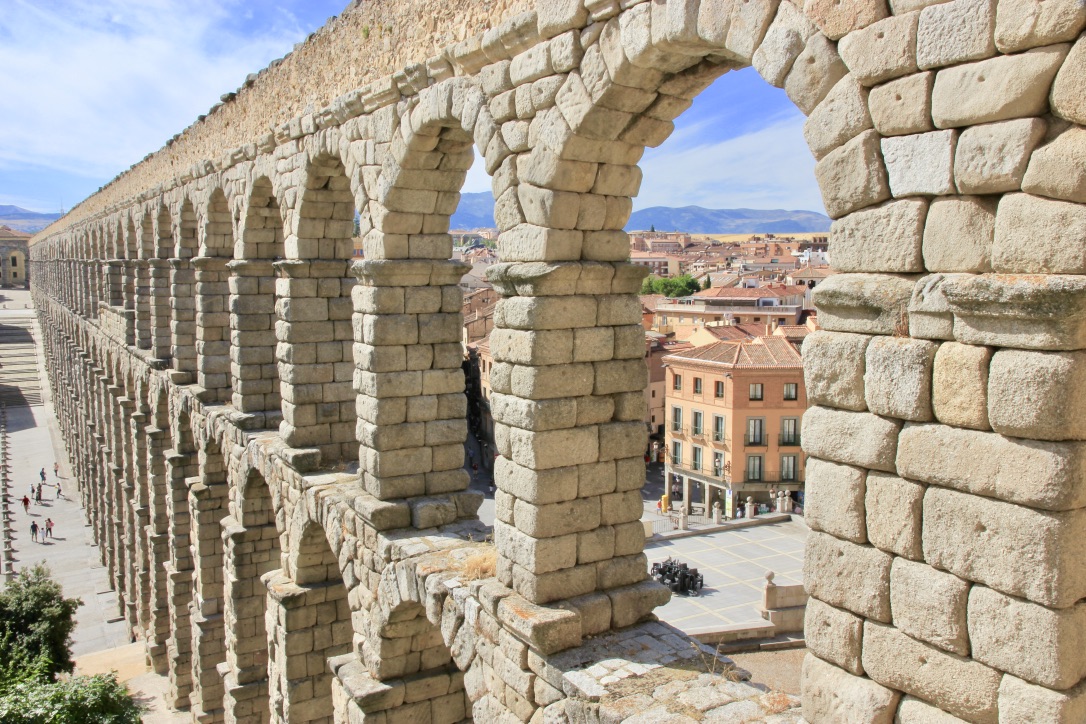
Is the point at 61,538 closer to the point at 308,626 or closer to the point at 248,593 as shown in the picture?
the point at 248,593

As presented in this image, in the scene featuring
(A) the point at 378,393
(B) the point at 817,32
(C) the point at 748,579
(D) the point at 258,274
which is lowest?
(C) the point at 748,579

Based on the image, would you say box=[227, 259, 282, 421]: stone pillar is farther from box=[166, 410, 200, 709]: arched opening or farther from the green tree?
the green tree

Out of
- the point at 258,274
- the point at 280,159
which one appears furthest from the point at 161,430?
the point at 280,159

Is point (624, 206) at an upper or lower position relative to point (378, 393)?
upper

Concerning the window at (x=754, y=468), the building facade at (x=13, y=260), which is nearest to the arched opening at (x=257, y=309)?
the window at (x=754, y=468)

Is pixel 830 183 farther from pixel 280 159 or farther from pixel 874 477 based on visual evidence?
pixel 280 159

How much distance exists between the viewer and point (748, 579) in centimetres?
2231

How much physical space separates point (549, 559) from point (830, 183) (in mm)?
3422

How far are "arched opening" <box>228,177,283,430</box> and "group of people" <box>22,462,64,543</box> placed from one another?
21500mm

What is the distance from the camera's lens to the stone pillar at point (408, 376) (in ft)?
28.2

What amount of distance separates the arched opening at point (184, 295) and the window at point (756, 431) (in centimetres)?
1799

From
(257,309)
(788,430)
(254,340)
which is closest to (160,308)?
(254,340)

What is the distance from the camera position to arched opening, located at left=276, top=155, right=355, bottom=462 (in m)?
10.4

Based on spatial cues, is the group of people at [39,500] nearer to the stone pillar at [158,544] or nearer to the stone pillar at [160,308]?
the stone pillar at [158,544]
